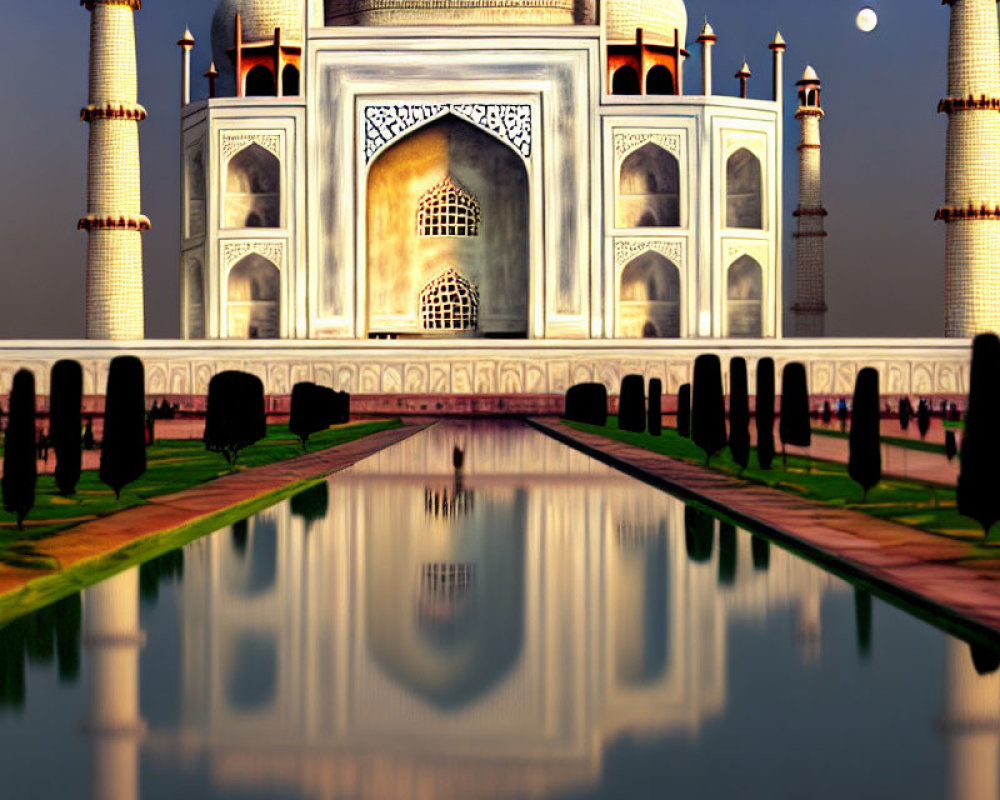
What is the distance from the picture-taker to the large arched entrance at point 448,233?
2606 cm

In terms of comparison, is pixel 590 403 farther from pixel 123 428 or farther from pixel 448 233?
pixel 123 428

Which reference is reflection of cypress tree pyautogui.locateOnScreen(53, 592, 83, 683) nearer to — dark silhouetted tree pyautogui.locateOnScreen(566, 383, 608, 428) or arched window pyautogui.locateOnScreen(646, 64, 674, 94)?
dark silhouetted tree pyautogui.locateOnScreen(566, 383, 608, 428)

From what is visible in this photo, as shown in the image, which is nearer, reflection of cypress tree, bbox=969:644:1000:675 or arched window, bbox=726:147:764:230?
reflection of cypress tree, bbox=969:644:1000:675

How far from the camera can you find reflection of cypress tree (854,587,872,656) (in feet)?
13.1

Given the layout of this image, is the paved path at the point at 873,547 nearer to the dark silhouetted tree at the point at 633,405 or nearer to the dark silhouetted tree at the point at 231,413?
the dark silhouetted tree at the point at 231,413

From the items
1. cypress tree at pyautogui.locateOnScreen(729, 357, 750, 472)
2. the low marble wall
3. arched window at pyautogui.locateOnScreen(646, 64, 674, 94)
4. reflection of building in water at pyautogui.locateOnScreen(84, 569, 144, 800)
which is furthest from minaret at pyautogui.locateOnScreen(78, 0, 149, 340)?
reflection of building in water at pyautogui.locateOnScreen(84, 569, 144, 800)

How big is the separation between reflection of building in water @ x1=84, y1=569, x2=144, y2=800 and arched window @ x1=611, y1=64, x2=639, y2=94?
79.8 ft

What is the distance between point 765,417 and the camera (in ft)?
35.7

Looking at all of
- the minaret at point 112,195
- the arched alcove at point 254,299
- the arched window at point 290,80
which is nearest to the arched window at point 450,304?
the arched alcove at point 254,299

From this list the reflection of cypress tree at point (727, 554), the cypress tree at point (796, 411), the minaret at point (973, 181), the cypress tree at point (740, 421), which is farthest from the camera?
the minaret at point (973, 181)

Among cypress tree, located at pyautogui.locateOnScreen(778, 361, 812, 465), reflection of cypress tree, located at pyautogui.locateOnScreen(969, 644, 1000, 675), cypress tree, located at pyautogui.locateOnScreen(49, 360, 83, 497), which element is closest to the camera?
reflection of cypress tree, located at pyautogui.locateOnScreen(969, 644, 1000, 675)

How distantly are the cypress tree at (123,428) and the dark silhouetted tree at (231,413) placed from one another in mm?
2163

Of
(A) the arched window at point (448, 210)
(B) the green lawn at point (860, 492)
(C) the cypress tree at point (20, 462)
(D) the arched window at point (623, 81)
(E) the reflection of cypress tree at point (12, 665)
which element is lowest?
(E) the reflection of cypress tree at point (12, 665)

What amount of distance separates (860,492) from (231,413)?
16.6 ft
